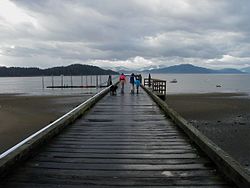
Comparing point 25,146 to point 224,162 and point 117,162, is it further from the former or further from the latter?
point 224,162

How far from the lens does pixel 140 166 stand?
4.60 meters

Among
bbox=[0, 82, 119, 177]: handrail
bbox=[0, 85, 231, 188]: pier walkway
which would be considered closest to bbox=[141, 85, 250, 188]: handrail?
bbox=[0, 85, 231, 188]: pier walkway

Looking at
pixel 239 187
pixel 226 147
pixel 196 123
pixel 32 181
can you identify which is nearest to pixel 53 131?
pixel 32 181

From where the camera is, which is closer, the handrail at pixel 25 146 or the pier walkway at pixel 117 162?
the pier walkway at pixel 117 162

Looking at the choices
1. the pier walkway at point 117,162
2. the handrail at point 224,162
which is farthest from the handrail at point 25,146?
the handrail at point 224,162

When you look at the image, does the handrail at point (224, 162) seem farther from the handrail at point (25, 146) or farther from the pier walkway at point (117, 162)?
the handrail at point (25, 146)

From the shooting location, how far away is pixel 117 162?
4.78 m

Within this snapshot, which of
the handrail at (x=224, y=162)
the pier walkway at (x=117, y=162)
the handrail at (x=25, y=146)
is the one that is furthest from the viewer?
the handrail at (x=25, y=146)

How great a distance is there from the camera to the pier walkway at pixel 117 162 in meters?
3.95

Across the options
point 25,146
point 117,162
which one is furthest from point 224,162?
point 25,146

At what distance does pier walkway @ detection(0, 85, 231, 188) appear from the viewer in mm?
3947

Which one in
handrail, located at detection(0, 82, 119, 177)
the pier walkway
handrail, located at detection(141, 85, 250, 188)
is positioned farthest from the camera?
handrail, located at detection(0, 82, 119, 177)

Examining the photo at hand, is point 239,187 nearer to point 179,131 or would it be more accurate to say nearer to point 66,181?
point 66,181

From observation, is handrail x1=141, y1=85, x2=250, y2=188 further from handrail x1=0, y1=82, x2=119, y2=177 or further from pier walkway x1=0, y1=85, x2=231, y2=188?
handrail x1=0, y1=82, x2=119, y2=177
